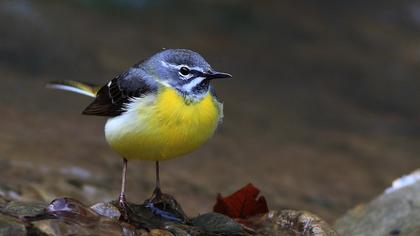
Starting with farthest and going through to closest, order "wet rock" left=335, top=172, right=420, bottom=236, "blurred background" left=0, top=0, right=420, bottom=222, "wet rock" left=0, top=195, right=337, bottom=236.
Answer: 1. "blurred background" left=0, top=0, right=420, bottom=222
2. "wet rock" left=335, top=172, right=420, bottom=236
3. "wet rock" left=0, top=195, right=337, bottom=236

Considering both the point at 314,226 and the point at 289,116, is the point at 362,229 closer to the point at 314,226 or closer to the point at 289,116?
the point at 314,226

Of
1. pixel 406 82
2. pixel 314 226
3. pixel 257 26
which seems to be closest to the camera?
pixel 314 226

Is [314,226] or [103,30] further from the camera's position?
[103,30]

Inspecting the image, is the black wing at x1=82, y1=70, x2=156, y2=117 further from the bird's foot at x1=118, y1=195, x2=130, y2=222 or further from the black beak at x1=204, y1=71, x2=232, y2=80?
the bird's foot at x1=118, y1=195, x2=130, y2=222

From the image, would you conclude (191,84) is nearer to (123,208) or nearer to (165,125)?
(165,125)

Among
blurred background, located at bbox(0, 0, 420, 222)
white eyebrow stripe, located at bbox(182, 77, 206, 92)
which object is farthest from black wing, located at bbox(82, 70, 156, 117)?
blurred background, located at bbox(0, 0, 420, 222)

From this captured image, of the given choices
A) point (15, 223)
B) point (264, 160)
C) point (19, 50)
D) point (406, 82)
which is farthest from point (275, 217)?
point (406, 82)

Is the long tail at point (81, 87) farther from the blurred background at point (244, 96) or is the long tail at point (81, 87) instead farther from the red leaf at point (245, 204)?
the red leaf at point (245, 204)

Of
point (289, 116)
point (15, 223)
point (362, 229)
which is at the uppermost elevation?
point (289, 116)
